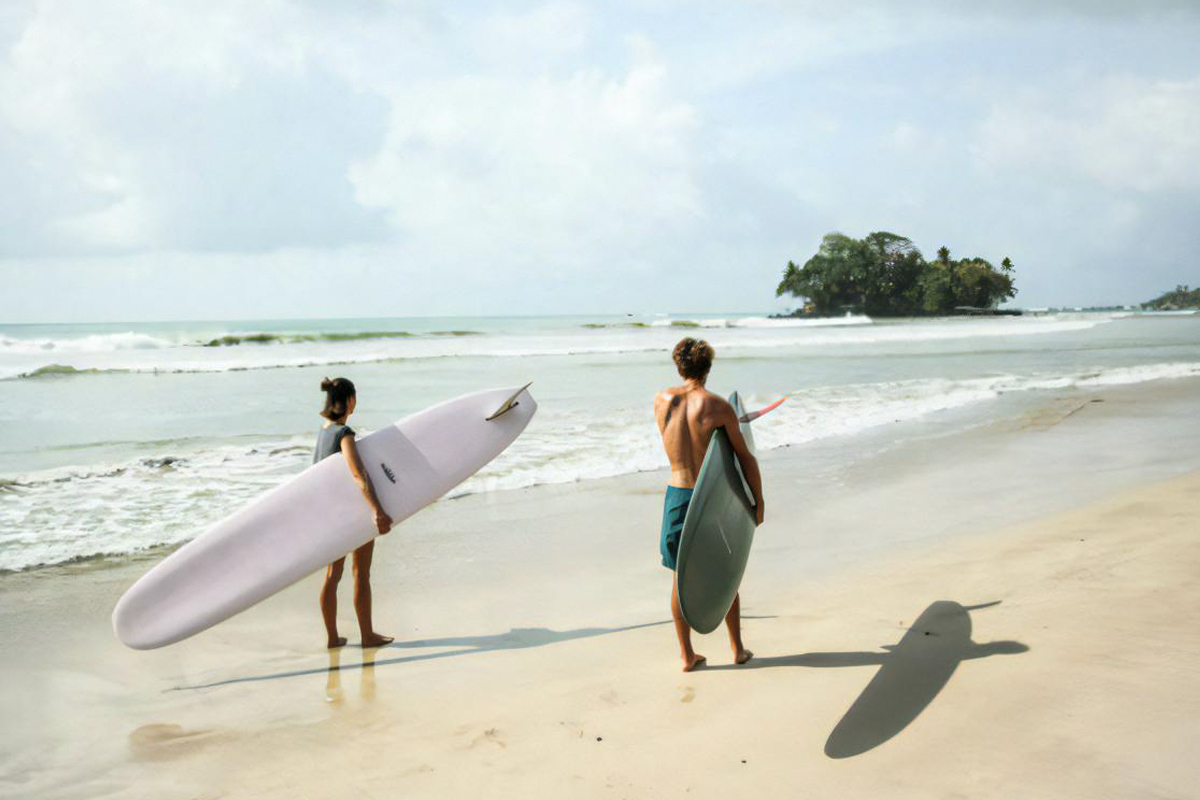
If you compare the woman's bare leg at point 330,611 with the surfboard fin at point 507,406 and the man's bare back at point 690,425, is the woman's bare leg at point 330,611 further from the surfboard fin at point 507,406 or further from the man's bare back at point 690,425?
the man's bare back at point 690,425

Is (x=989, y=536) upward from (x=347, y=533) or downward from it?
downward

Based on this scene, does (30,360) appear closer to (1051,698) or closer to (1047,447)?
(1047,447)

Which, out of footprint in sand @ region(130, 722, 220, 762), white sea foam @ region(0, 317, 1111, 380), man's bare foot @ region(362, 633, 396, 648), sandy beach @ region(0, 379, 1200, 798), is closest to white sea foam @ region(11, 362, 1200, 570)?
sandy beach @ region(0, 379, 1200, 798)

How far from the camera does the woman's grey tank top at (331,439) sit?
377cm

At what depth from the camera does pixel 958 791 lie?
7.14 ft

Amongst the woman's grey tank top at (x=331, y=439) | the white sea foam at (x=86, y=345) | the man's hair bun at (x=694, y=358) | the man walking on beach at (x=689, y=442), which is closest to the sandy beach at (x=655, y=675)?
the man walking on beach at (x=689, y=442)

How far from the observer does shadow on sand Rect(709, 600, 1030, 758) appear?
2510 mm

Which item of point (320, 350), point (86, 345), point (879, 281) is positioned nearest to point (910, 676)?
point (320, 350)

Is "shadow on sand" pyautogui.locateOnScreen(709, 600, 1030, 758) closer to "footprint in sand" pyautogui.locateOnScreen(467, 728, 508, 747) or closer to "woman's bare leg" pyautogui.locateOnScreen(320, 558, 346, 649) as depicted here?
"footprint in sand" pyautogui.locateOnScreen(467, 728, 508, 747)

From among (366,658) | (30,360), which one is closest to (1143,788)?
(366,658)

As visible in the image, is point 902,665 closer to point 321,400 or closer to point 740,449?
point 740,449

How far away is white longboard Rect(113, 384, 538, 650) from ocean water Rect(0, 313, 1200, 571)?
1.73 meters

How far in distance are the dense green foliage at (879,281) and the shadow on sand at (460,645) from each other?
235ft

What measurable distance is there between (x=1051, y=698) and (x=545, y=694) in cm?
162
